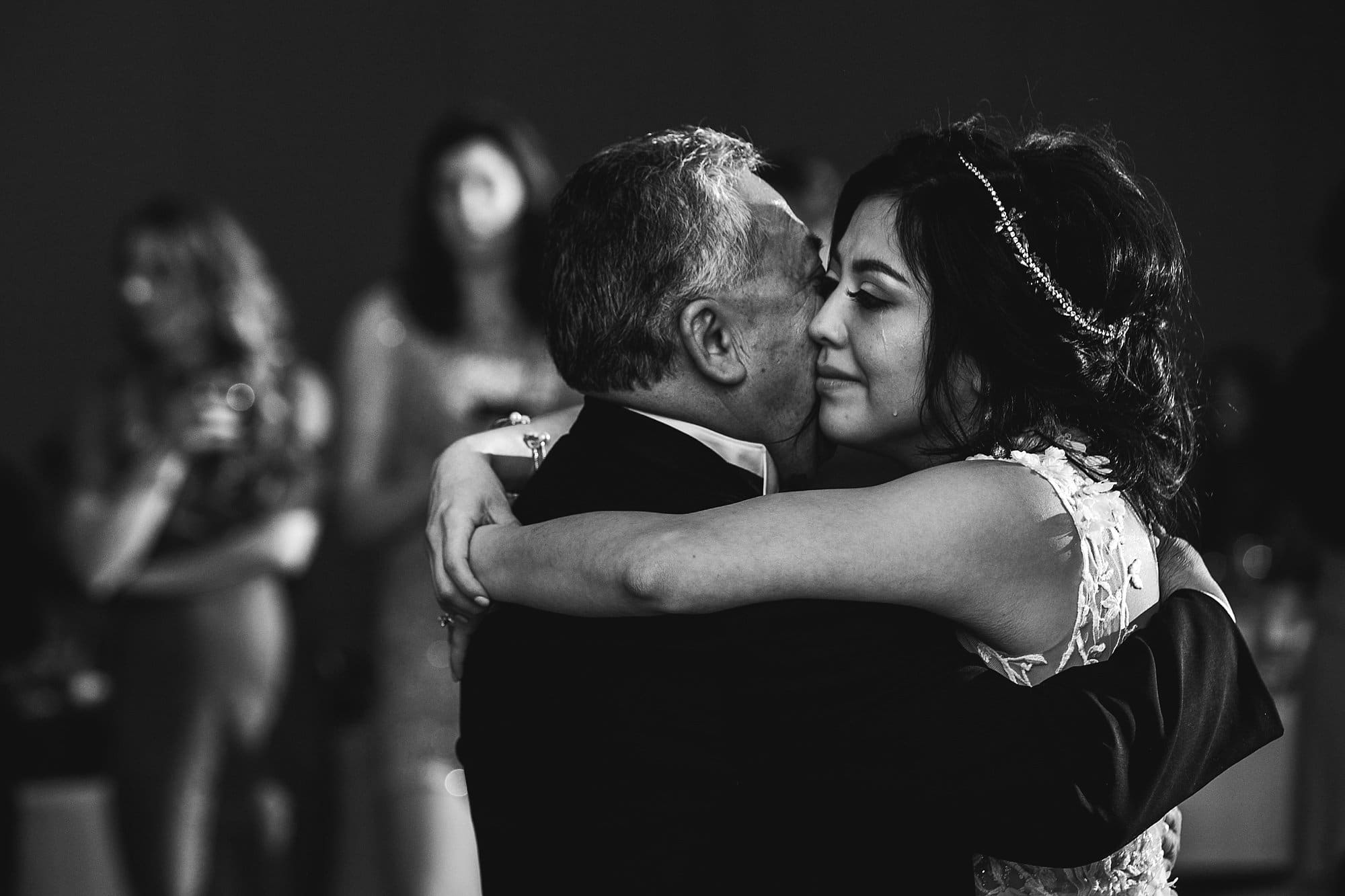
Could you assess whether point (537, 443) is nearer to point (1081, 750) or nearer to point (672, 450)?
point (672, 450)

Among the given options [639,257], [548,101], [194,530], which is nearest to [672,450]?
[639,257]

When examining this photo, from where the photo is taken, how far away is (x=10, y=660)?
384 centimetres

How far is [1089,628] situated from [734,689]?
370mm

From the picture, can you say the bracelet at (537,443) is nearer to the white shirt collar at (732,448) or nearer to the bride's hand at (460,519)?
the bride's hand at (460,519)

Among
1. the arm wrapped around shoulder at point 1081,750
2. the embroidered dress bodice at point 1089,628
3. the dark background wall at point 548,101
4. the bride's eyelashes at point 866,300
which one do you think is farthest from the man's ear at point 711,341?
the dark background wall at point 548,101

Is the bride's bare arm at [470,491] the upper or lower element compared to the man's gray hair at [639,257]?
lower

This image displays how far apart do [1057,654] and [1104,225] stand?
42 cm

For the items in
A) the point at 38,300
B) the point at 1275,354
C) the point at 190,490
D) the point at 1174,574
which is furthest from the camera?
the point at 1275,354

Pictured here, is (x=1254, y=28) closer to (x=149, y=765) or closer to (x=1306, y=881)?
(x=1306, y=881)

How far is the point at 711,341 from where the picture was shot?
4.58 feet

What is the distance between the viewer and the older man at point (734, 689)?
1.19 meters

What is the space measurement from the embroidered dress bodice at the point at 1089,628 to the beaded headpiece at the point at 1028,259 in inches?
5.2

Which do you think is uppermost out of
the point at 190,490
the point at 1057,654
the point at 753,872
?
the point at 1057,654

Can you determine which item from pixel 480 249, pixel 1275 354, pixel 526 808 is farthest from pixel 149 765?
pixel 1275 354
